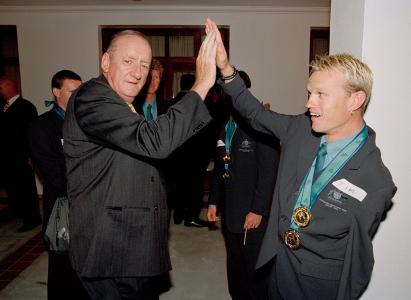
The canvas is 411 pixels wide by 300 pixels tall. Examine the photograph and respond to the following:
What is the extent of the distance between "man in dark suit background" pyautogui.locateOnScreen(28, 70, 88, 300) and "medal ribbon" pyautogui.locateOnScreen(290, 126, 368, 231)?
1928 mm

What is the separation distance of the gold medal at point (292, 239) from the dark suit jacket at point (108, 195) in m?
0.60

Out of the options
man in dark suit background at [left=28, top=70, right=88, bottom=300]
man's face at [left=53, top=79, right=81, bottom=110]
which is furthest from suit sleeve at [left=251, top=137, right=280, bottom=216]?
man's face at [left=53, top=79, right=81, bottom=110]

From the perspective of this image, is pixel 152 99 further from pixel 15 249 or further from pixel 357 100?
pixel 357 100

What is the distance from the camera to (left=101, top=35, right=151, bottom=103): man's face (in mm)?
1643

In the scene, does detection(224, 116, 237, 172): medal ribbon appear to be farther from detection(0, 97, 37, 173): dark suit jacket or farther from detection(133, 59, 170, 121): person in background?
detection(0, 97, 37, 173): dark suit jacket

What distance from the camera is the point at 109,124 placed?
1420mm

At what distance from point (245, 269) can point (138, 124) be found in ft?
5.75

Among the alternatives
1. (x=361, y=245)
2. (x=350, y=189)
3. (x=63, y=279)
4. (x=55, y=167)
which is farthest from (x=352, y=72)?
(x=63, y=279)

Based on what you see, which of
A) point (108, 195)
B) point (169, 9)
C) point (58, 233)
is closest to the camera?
point (108, 195)

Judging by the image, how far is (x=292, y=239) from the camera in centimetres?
152

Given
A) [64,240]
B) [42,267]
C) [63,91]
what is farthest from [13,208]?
[64,240]

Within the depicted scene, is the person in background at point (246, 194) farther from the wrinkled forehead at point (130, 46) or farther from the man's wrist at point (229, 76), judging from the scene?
the wrinkled forehead at point (130, 46)

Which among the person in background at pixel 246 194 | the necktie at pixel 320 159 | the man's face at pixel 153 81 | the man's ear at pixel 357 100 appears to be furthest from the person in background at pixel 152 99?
the man's ear at pixel 357 100

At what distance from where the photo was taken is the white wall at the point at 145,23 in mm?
6445
